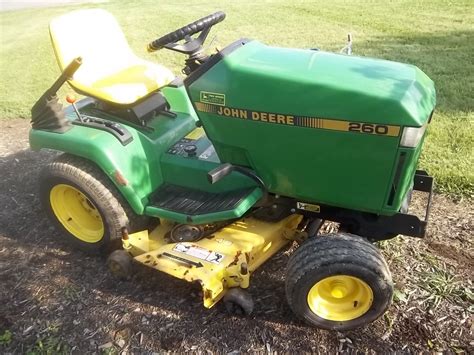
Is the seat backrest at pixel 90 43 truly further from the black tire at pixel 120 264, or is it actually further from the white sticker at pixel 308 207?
the white sticker at pixel 308 207

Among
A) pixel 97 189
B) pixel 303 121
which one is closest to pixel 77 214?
pixel 97 189

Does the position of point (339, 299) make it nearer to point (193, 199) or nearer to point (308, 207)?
point (308, 207)

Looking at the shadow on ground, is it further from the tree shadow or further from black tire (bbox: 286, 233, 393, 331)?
the tree shadow

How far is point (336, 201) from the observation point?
8.50 ft

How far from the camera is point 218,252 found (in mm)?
2785

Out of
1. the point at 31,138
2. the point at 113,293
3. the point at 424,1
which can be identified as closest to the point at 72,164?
the point at 31,138

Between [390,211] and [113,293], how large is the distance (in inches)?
69.8

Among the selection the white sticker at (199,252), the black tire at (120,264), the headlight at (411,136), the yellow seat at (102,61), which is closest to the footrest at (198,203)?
the white sticker at (199,252)

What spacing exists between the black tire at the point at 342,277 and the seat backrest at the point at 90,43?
1913mm

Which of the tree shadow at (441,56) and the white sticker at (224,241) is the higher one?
the white sticker at (224,241)

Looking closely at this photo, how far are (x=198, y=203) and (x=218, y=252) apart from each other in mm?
349

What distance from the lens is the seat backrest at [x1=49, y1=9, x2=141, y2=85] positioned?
3.25m

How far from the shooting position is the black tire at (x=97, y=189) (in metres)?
3.03

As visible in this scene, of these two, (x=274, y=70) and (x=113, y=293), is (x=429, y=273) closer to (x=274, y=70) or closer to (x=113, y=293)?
(x=274, y=70)
